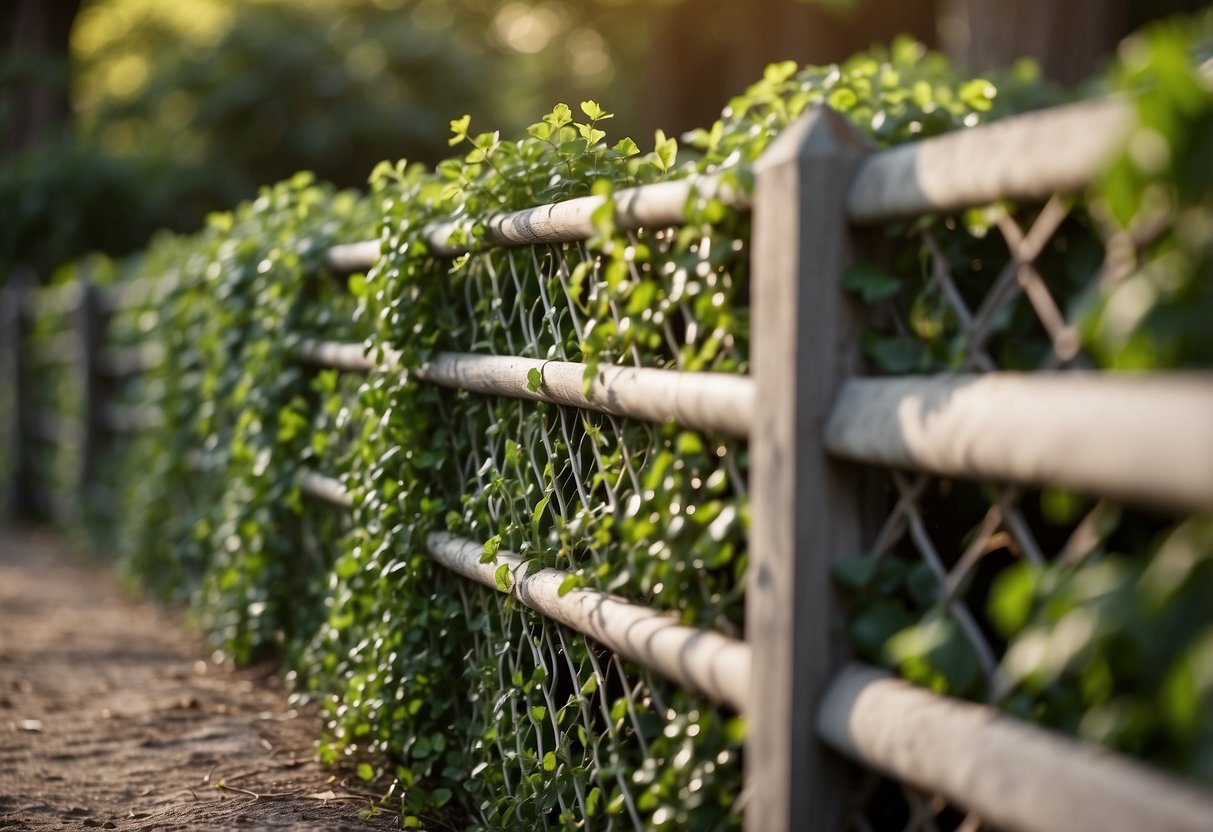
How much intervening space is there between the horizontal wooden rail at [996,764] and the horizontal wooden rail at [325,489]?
2.49 metres

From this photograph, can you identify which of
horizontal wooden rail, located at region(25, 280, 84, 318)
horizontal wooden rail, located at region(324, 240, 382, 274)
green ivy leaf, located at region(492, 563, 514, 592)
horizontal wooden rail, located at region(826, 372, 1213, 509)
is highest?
horizontal wooden rail, located at region(25, 280, 84, 318)

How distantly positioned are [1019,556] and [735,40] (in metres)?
15.9

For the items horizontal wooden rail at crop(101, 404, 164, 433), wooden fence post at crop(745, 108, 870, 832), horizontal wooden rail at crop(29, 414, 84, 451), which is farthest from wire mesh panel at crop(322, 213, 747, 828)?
horizontal wooden rail at crop(29, 414, 84, 451)

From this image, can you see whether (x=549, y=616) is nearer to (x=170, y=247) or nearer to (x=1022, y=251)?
(x=1022, y=251)

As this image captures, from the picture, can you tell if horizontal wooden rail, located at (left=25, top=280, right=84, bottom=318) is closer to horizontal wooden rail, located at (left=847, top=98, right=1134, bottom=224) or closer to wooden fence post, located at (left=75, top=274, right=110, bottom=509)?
wooden fence post, located at (left=75, top=274, right=110, bottom=509)

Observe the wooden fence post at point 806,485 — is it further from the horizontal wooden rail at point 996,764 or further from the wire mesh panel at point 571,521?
the wire mesh panel at point 571,521

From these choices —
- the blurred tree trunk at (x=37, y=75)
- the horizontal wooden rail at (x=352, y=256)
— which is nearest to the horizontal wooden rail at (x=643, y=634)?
the horizontal wooden rail at (x=352, y=256)

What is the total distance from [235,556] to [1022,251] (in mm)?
4360

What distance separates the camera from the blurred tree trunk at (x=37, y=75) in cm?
1641

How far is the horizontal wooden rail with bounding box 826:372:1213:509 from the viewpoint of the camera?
1358 millimetres

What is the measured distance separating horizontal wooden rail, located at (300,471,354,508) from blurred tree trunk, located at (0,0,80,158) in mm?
13309

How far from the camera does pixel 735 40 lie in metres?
17.5

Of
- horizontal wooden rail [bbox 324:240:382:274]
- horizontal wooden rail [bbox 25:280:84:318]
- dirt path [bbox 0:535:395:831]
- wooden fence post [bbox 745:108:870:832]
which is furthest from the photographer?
horizontal wooden rail [bbox 25:280:84:318]

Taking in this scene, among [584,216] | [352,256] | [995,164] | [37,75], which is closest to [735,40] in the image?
[37,75]
